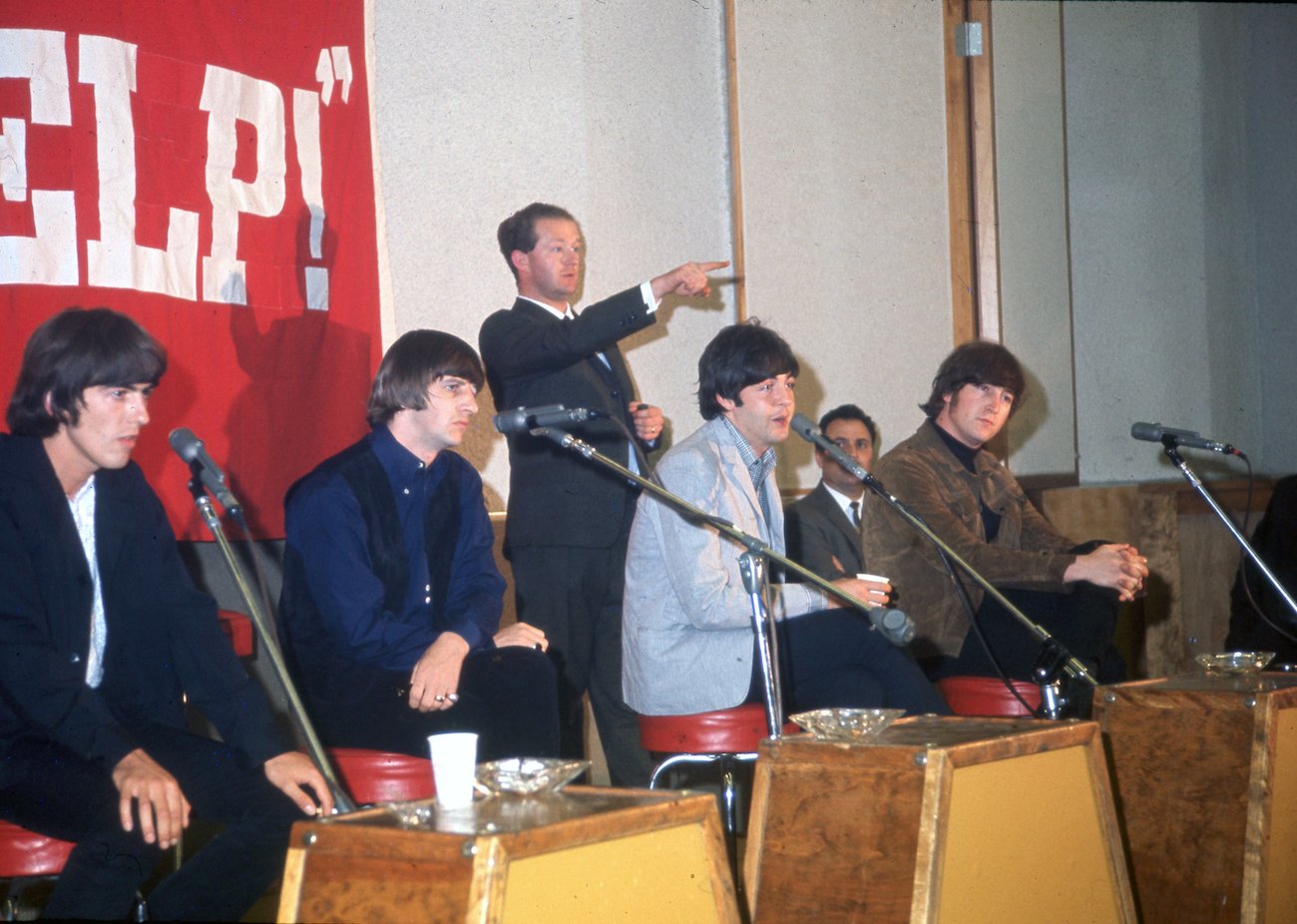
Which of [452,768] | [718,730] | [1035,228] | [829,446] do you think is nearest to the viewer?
[452,768]

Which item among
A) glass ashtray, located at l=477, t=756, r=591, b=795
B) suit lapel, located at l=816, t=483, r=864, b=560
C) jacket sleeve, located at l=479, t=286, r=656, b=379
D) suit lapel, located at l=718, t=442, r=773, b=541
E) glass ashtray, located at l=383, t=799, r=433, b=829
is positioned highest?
jacket sleeve, located at l=479, t=286, r=656, b=379

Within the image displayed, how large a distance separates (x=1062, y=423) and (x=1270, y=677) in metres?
2.47

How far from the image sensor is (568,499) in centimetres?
305

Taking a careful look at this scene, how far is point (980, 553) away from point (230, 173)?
1756 millimetres

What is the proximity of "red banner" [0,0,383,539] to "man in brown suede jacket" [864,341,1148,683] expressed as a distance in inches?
48.4

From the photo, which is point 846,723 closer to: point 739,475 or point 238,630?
point 739,475

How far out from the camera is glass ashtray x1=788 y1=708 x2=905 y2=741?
2.02 meters

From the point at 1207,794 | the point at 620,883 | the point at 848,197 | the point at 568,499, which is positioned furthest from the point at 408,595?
the point at 848,197

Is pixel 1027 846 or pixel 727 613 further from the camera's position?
pixel 727 613

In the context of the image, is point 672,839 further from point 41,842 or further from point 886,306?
point 886,306

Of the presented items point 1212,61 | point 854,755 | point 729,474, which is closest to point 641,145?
point 729,474

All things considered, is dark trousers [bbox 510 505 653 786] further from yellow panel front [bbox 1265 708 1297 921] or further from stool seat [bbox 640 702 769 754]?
yellow panel front [bbox 1265 708 1297 921]

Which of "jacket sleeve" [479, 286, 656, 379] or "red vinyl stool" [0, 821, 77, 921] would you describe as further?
"jacket sleeve" [479, 286, 656, 379]

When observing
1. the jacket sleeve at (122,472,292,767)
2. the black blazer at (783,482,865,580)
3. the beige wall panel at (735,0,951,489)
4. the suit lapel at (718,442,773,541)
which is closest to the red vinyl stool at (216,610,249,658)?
the jacket sleeve at (122,472,292,767)
